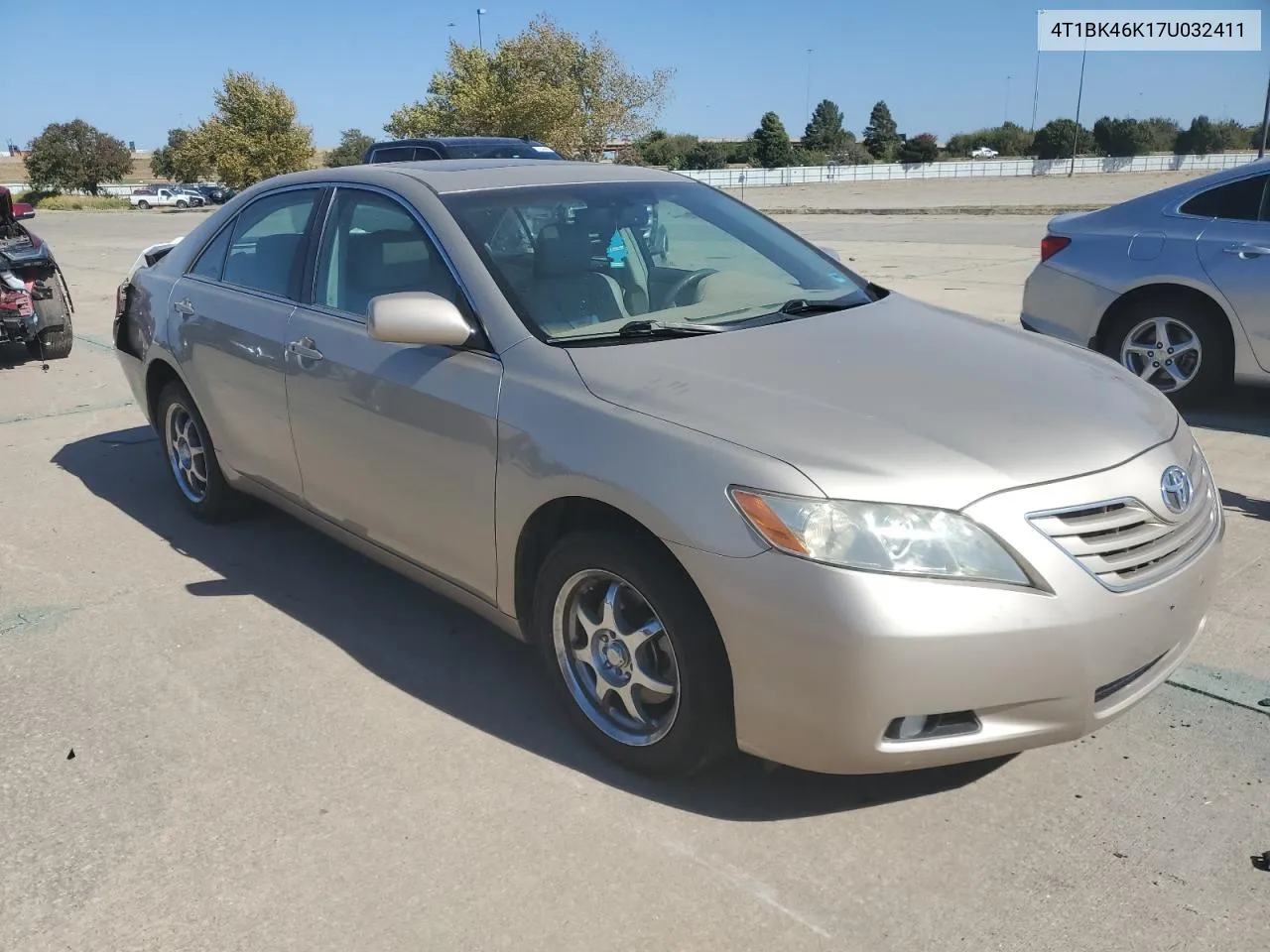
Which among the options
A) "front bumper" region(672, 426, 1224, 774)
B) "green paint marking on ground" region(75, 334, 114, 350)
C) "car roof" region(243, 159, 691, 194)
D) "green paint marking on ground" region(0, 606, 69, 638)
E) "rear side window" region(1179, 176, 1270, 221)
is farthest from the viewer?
"green paint marking on ground" region(75, 334, 114, 350)

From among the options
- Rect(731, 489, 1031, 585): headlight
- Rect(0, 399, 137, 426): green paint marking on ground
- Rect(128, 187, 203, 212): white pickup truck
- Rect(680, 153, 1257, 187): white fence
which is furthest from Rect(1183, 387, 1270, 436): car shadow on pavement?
Rect(128, 187, 203, 212): white pickup truck

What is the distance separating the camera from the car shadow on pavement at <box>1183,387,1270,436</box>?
6215 millimetres

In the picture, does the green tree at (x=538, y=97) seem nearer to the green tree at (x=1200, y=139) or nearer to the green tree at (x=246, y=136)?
the green tree at (x=246, y=136)

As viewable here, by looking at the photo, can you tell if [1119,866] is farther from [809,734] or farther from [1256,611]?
[1256,611]

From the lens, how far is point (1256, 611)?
153 inches

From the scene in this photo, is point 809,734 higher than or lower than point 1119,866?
higher

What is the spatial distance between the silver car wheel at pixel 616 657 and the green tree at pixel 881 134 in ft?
332

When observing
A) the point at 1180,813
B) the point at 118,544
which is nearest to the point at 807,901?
the point at 1180,813

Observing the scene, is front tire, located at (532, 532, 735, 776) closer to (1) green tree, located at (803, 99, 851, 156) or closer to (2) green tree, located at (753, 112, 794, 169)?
(2) green tree, located at (753, 112, 794, 169)

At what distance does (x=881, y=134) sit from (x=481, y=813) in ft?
382

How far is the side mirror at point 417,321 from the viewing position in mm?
3229

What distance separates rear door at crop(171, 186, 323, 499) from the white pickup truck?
55.7 metres

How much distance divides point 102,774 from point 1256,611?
384 centimetres

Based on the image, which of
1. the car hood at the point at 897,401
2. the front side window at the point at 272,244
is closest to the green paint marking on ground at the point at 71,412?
the front side window at the point at 272,244
